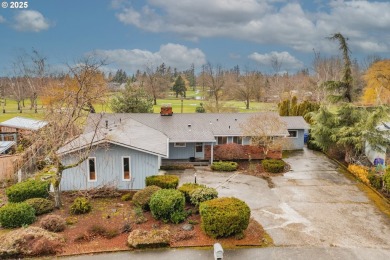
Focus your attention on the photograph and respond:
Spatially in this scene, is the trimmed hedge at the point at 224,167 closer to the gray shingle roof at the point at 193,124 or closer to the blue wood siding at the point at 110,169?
the gray shingle roof at the point at 193,124

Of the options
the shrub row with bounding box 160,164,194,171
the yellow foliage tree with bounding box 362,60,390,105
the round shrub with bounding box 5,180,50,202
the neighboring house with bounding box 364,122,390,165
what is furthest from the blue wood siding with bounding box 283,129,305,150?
the yellow foliage tree with bounding box 362,60,390,105

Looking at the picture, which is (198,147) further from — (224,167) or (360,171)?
(360,171)

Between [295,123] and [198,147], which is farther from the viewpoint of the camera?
[295,123]

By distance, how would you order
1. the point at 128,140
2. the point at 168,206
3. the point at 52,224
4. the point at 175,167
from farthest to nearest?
the point at 175,167, the point at 128,140, the point at 168,206, the point at 52,224

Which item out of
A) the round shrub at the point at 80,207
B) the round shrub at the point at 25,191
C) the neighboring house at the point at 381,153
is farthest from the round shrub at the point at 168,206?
the neighboring house at the point at 381,153

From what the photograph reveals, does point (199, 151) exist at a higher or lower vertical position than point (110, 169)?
higher

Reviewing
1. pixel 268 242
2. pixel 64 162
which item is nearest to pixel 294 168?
pixel 268 242

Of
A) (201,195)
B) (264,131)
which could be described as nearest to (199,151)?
(264,131)

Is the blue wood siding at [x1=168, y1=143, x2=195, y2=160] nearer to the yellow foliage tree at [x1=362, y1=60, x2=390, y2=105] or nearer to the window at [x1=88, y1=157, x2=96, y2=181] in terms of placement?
the window at [x1=88, y1=157, x2=96, y2=181]
